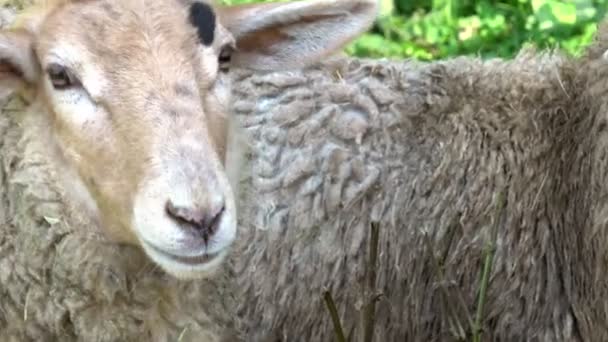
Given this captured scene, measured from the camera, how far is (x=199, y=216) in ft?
9.96

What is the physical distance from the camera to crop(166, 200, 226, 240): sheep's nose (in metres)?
3.03

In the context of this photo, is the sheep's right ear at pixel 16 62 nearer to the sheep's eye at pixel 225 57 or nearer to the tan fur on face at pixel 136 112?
the tan fur on face at pixel 136 112

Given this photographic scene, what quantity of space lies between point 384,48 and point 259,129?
2.62m

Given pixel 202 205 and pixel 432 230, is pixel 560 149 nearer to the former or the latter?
pixel 432 230

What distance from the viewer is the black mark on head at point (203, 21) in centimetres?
342

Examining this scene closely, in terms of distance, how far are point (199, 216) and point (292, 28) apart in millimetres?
908

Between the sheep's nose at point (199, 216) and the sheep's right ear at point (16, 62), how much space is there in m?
0.64

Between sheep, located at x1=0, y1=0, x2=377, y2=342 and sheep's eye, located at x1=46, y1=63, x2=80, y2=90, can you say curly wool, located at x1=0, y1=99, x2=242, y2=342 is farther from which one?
sheep's eye, located at x1=46, y1=63, x2=80, y2=90

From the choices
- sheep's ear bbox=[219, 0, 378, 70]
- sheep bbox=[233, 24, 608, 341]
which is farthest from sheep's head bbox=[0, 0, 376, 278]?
sheep bbox=[233, 24, 608, 341]

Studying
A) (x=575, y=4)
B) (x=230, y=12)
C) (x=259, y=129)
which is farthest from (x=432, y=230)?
(x=575, y=4)

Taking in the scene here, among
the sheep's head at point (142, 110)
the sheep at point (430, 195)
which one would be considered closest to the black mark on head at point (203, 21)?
the sheep's head at point (142, 110)

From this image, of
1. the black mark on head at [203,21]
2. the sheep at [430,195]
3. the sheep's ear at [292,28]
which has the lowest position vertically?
the sheep at [430,195]

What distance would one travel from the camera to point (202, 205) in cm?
304

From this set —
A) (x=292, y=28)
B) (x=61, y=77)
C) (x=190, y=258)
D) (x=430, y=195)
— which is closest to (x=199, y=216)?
(x=190, y=258)
